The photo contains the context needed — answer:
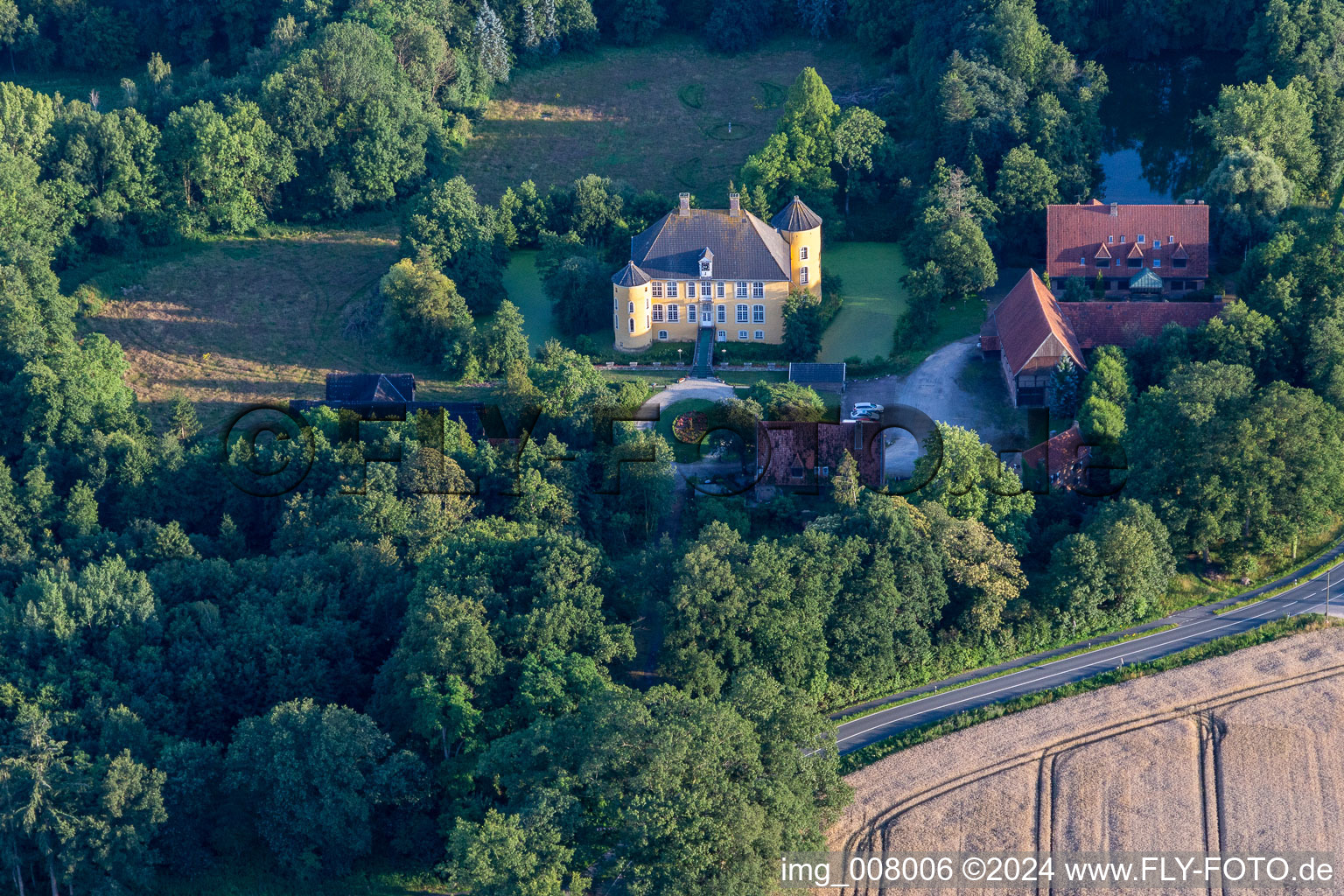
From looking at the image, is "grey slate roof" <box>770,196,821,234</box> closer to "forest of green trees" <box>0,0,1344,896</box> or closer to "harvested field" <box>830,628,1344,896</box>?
"forest of green trees" <box>0,0,1344,896</box>

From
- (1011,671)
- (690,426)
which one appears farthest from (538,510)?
(1011,671)

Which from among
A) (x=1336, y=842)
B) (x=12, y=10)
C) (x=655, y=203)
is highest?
(x=12, y=10)

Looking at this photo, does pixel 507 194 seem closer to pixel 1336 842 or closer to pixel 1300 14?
pixel 1300 14

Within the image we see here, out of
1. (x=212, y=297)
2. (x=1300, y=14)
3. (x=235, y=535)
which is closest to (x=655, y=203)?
(x=212, y=297)

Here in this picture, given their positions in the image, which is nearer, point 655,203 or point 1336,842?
point 1336,842
